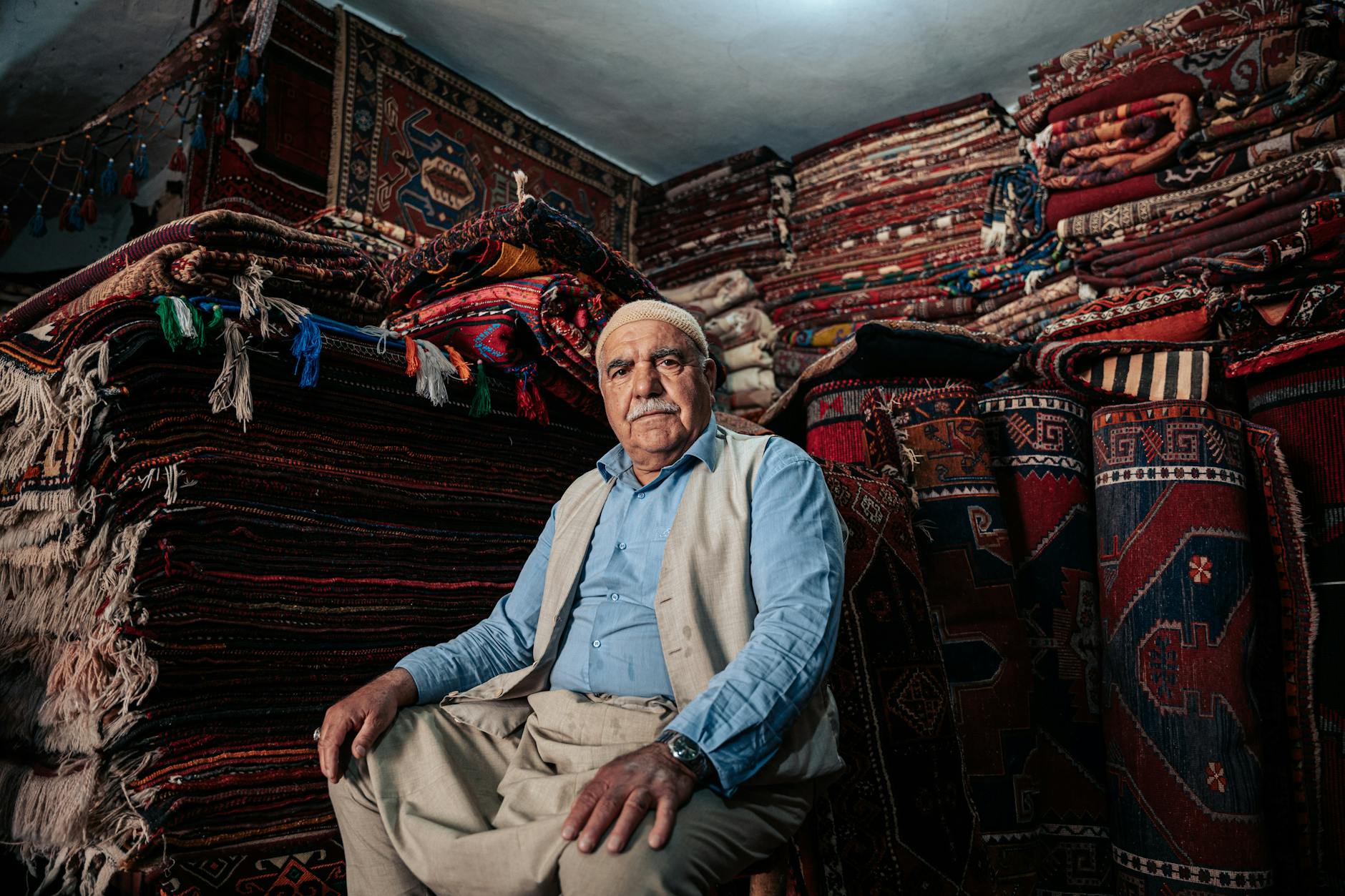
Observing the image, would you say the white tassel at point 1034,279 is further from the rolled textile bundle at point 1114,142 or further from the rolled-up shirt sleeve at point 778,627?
the rolled-up shirt sleeve at point 778,627

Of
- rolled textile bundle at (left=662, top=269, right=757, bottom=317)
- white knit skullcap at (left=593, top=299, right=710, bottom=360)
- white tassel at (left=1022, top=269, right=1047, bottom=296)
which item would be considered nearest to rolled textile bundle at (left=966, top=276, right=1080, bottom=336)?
white tassel at (left=1022, top=269, right=1047, bottom=296)

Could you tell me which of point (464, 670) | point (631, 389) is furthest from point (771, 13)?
point (464, 670)

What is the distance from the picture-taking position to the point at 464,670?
1511 millimetres

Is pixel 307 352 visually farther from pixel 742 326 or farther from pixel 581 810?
pixel 742 326

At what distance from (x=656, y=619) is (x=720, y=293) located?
2567 millimetres

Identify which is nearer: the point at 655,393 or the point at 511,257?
the point at 655,393

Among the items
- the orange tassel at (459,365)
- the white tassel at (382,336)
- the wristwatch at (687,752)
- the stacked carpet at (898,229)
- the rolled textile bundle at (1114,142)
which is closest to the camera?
the wristwatch at (687,752)

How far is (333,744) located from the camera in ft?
4.19

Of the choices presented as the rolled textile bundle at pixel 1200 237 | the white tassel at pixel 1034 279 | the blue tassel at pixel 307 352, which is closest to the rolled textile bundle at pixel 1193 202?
the rolled textile bundle at pixel 1200 237

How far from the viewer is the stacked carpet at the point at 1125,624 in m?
1.74

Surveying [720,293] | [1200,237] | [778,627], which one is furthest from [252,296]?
[1200,237]

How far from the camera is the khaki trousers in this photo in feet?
3.32

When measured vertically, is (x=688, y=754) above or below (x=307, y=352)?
below

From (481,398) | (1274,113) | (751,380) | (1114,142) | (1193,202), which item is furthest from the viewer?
(751,380)
